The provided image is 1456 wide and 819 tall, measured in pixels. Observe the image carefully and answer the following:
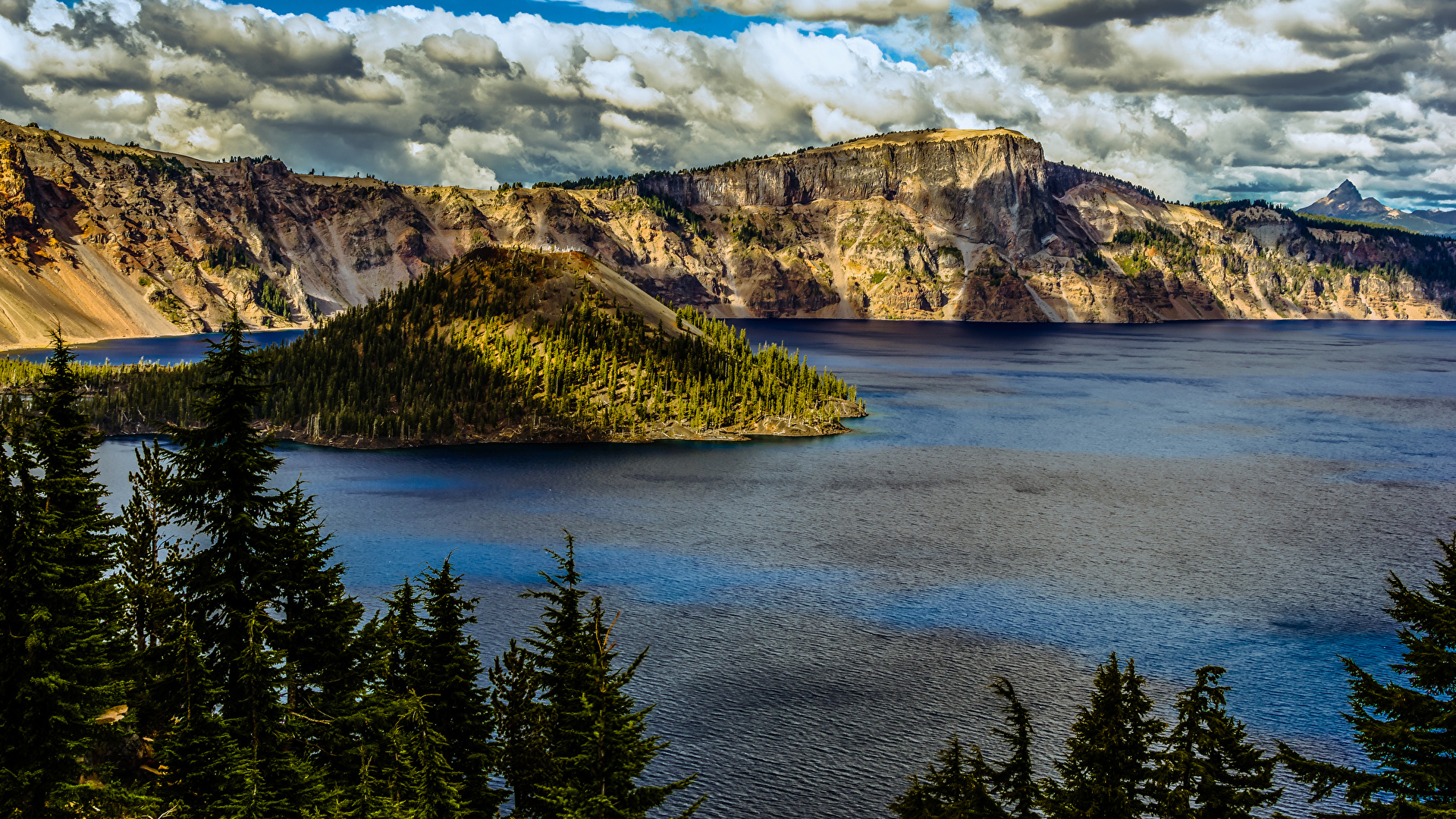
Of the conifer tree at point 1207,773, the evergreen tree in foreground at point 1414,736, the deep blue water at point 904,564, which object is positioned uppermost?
the evergreen tree in foreground at point 1414,736

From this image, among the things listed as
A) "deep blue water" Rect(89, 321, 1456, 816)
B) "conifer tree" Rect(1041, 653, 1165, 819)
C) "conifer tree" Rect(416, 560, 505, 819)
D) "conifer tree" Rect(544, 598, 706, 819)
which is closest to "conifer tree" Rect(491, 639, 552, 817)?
"conifer tree" Rect(416, 560, 505, 819)

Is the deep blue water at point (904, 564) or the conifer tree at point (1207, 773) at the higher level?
the conifer tree at point (1207, 773)

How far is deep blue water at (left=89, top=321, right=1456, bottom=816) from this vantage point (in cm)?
6688

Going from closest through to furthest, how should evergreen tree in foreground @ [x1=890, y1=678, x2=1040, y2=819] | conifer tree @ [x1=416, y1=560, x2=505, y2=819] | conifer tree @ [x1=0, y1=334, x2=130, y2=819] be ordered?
conifer tree @ [x1=0, y1=334, x2=130, y2=819], evergreen tree in foreground @ [x1=890, y1=678, x2=1040, y2=819], conifer tree @ [x1=416, y1=560, x2=505, y2=819]

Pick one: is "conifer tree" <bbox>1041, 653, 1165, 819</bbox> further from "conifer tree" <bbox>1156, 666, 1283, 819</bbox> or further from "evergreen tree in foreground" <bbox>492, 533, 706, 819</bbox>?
"evergreen tree in foreground" <bbox>492, 533, 706, 819</bbox>

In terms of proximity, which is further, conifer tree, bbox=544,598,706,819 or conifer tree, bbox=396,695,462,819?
conifer tree, bbox=396,695,462,819

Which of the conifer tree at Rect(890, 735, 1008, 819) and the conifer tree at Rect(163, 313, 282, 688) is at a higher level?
the conifer tree at Rect(163, 313, 282, 688)

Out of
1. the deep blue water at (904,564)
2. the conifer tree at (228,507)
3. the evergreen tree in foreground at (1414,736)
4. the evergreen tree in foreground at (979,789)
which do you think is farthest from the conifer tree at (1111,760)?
the deep blue water at (904,564)

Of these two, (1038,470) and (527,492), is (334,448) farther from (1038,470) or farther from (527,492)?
(1038,470)

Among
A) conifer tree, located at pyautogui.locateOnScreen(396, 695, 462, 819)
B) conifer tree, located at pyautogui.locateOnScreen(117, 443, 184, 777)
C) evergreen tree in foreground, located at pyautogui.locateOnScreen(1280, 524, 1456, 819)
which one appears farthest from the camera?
conifer tree, located at pyautogui.locateOnScreen(117, 443, 184, 777)

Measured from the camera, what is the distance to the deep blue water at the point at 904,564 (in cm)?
6688

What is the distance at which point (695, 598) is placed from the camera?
92375 mm

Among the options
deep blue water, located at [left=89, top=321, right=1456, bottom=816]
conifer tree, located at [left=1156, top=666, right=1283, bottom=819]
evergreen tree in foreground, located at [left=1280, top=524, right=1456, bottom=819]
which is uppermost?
evergreen tree in foreground, located at [left=1280, top=524, right=1456, bottom=819]

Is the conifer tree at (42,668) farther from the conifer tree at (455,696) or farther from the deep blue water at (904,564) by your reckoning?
the deep blue water at (904,564)
